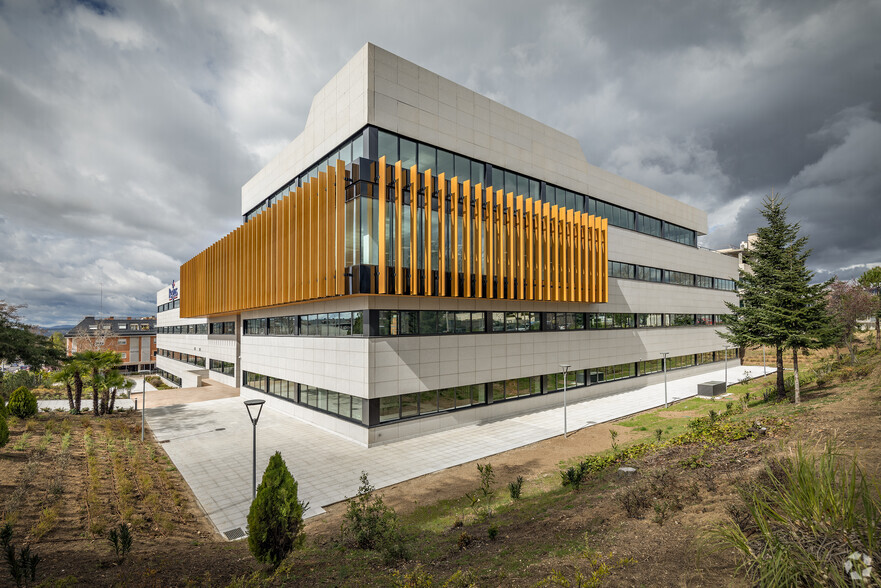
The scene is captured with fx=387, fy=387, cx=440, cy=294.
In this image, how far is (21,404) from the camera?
68.9 ft

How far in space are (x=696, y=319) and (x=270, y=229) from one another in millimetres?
44244

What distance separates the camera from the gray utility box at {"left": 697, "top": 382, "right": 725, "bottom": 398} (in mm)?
30337

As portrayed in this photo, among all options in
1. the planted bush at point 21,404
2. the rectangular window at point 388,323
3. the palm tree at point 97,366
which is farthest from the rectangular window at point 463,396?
the planted bush at point 21,404

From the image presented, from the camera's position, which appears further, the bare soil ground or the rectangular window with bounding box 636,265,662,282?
the rectangular window with bounding box 636,265,662,282

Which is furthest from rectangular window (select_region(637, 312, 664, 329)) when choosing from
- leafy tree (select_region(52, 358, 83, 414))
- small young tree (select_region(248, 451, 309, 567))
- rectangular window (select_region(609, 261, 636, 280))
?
leafy tree (select_region(52, 358, 83, 414))

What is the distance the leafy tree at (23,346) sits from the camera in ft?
63.7

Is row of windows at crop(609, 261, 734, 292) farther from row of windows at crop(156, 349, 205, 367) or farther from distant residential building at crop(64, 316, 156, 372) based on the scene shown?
distant residential building at crop(64, 316, 156, 372)

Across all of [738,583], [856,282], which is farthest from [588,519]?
[856,282]

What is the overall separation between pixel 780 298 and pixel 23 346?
136ft

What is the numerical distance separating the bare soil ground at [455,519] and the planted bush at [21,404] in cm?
498

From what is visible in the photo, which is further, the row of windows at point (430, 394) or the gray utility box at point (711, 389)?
the gray utility box at point (711, 389)

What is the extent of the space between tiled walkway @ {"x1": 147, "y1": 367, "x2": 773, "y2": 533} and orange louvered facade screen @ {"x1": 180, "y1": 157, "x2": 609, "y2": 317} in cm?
764

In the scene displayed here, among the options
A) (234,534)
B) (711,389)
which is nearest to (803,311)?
(711,389)

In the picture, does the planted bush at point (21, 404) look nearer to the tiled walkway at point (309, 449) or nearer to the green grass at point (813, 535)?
the tiled walkway at point (309, 449)
